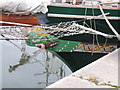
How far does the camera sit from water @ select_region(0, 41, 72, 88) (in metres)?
5.30

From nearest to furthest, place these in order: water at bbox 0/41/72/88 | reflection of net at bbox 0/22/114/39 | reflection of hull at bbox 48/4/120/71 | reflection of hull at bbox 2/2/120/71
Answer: reflection of net at bbox 0/22/114/39, water at bbox 0/41/72/88, reflection of hull at bbox 2/2/120/71, reflection of hull at bbox 48/4/120/71

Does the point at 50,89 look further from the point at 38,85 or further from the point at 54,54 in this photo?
the point at 54,54

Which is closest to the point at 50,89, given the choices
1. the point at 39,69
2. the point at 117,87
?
the point at 117,87

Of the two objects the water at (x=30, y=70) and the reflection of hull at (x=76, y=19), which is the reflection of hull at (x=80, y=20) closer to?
the reflection of hull at (x=76, y=19)

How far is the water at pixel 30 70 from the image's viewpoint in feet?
17.4

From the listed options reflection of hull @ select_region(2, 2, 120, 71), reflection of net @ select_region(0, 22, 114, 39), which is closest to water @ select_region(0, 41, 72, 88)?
reflection of hull @ select_region(2, 2, 120, 71)

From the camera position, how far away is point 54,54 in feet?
21.0

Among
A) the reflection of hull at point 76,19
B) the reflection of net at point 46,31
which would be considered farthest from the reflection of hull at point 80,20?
the reflection of net at point 46,31

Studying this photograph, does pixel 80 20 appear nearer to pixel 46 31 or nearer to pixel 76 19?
pixel 76 19

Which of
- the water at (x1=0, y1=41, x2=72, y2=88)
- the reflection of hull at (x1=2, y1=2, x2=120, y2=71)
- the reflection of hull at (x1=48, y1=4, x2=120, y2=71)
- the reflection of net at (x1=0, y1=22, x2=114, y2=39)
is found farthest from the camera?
the reflection of hull at (x1=48, y1=4, x2=120, y2=71)

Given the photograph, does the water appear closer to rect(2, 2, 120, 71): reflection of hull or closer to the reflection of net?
rect(2, 2, 120, 71): reflection of hull

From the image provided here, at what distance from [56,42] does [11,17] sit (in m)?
1.43

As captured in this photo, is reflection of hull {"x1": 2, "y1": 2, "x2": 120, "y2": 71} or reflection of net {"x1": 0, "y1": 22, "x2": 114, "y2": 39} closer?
reflection of net {"x1": 0, "y1": 22, "x2": 114, "y2": 39}

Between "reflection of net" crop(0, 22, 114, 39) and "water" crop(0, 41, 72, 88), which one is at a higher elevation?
"reflection of net" crop(0, 22, 114, 39)
